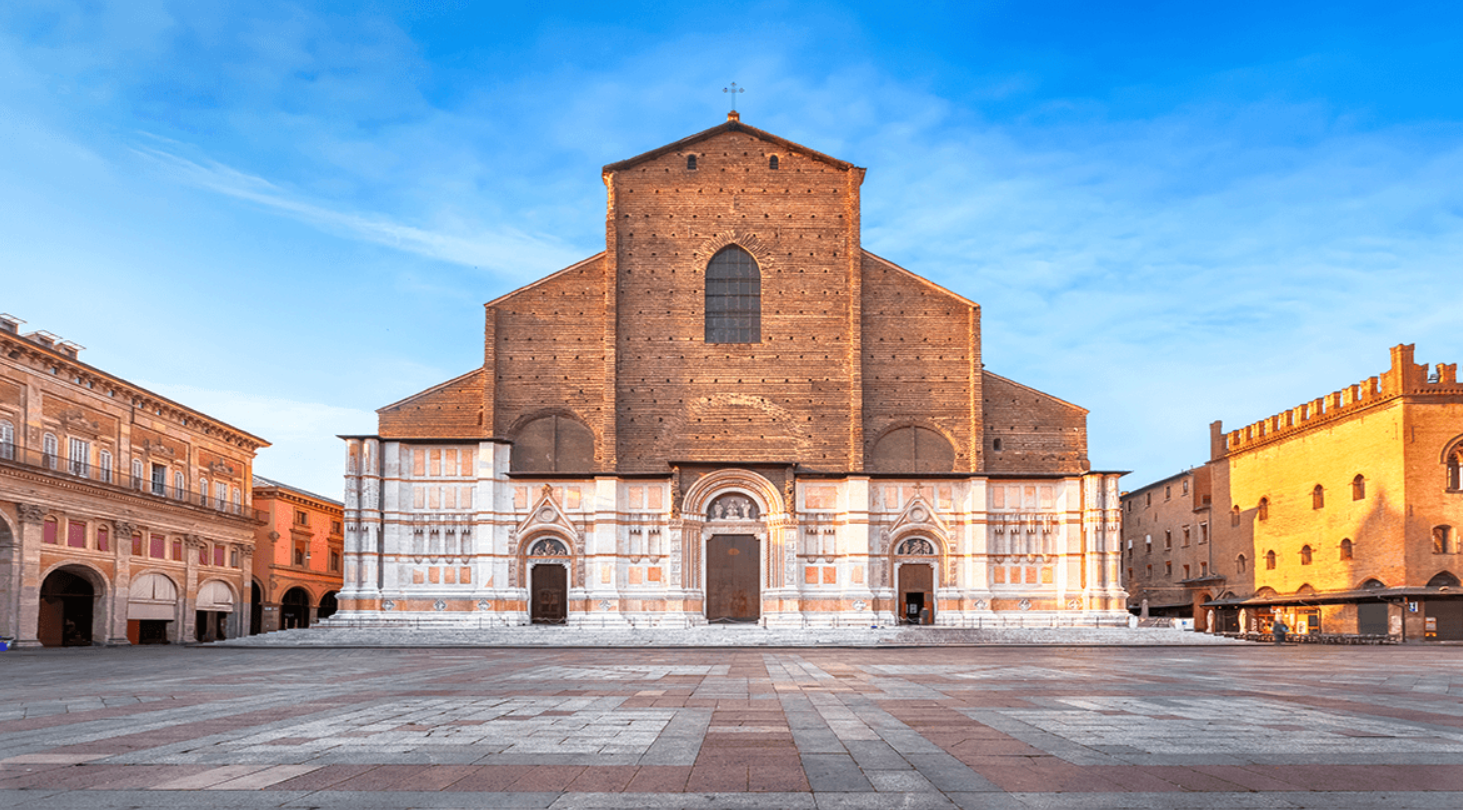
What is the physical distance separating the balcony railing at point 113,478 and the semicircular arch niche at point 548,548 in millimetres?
14582

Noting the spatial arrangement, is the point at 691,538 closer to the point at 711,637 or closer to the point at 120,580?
the point at 711,637

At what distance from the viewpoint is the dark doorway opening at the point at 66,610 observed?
39469mm

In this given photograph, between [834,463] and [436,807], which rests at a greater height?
[834,463]

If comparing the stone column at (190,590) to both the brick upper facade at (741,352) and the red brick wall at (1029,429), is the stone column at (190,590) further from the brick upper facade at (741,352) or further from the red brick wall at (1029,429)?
the red brick wall at (1029,429)

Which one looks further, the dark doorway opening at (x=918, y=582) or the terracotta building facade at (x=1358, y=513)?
the dark doorway opening at (x=918, y=582)

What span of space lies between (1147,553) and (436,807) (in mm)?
62752

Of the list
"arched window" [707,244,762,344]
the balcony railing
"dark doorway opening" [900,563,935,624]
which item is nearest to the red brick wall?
"dark doorway opening" [900,563,935,624]

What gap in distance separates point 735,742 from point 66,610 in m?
40.1

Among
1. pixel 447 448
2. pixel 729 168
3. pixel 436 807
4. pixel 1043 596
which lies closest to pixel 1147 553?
pixel 1043 596

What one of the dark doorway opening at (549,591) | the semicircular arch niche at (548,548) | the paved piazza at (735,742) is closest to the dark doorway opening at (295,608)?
the dark doorway opening at (549,591)

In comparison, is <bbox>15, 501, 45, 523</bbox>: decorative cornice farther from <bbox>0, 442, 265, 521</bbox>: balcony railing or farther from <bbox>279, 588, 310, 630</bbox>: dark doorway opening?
<bbox>279, 588, 310, 630</bbox>: dark doorway opening

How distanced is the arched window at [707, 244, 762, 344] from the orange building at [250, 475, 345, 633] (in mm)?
25321

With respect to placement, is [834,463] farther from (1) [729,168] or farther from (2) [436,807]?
(2) [436,807]

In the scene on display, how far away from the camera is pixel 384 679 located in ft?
57.4
